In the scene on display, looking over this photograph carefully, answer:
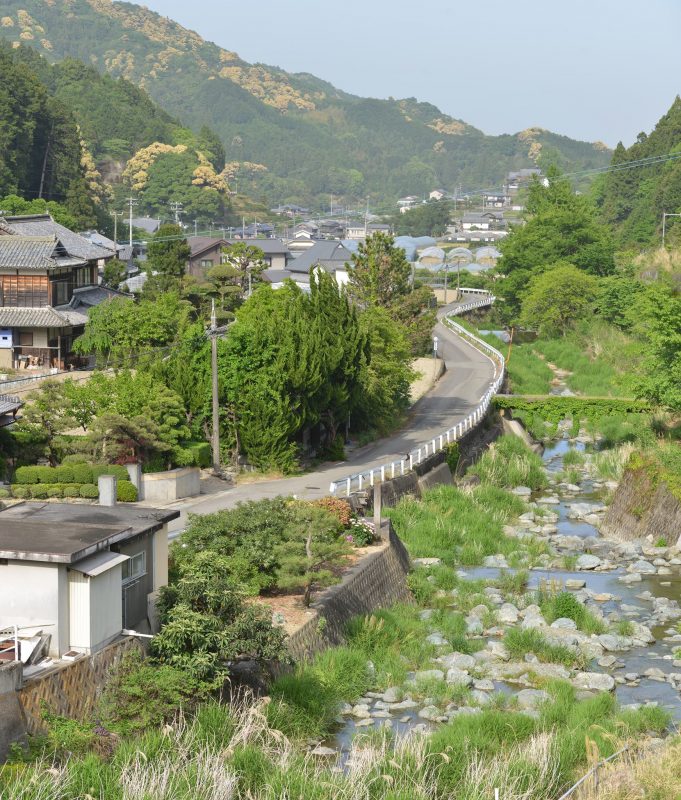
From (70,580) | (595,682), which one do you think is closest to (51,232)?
(595,682)

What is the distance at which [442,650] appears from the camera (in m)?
26.1

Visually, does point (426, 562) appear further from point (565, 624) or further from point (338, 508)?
point (565, 624)

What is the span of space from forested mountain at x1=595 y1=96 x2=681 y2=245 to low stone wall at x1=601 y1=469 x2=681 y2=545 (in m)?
69.0

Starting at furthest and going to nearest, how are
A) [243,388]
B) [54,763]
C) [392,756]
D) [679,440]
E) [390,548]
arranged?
[679,440], [243,388], [390,548], [392,756], [54,763]

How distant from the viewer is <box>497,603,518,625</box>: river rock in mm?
28572

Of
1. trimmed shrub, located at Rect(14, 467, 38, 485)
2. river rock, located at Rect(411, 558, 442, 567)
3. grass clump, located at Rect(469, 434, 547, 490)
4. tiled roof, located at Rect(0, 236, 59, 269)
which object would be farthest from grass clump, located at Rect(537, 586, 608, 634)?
tiled roof, located at Rect(0, 236, 59, 269)

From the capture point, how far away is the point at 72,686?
715 inches

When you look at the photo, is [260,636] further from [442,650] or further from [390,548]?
[390,548]

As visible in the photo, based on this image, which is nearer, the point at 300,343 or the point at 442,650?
the point at 442,650

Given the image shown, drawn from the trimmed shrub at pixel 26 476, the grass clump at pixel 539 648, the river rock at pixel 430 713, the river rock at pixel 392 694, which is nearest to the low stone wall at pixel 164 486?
the trimmed shrub at pixel 26 476

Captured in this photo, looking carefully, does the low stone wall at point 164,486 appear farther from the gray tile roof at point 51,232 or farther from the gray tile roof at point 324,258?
the gray tile roof at point 324,258

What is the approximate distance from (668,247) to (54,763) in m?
88.3

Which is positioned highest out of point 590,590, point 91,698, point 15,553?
point 15,553

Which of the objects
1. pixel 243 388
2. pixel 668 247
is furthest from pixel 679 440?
pixel 668 247
